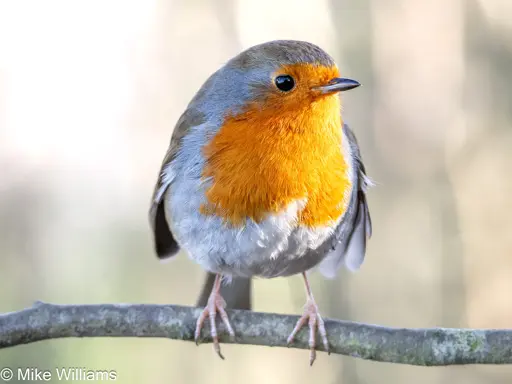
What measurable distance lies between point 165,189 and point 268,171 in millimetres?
800

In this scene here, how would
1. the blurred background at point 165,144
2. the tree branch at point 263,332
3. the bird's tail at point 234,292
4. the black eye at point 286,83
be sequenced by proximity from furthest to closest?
the blurred background at point 165,144 < the bird's tail at point 234,292 < the black eye at point 286,83 < the tree branch at point 263,332

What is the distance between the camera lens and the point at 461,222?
24.6ft

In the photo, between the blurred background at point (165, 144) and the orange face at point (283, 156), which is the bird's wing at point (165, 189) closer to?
the orange face at point (283, 156)

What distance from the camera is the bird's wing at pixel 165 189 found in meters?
4.01

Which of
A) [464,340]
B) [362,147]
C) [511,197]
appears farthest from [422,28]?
[464,340]

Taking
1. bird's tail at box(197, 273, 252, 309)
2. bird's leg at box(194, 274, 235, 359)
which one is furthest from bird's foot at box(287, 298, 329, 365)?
bird's tail at box(197, 273, 252, 309)

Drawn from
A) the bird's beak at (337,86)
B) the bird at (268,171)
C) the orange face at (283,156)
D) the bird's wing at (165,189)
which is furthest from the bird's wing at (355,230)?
the bird's wing at (165,189)

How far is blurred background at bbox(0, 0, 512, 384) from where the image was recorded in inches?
285

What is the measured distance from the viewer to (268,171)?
3.54m

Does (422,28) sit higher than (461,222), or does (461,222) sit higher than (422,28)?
(422,28)

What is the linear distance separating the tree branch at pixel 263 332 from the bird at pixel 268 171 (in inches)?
3.3

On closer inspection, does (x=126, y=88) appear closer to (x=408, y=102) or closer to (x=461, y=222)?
(x=408, y=102)

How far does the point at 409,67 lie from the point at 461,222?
1.77m

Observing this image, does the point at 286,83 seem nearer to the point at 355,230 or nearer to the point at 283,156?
the point at 283,156
